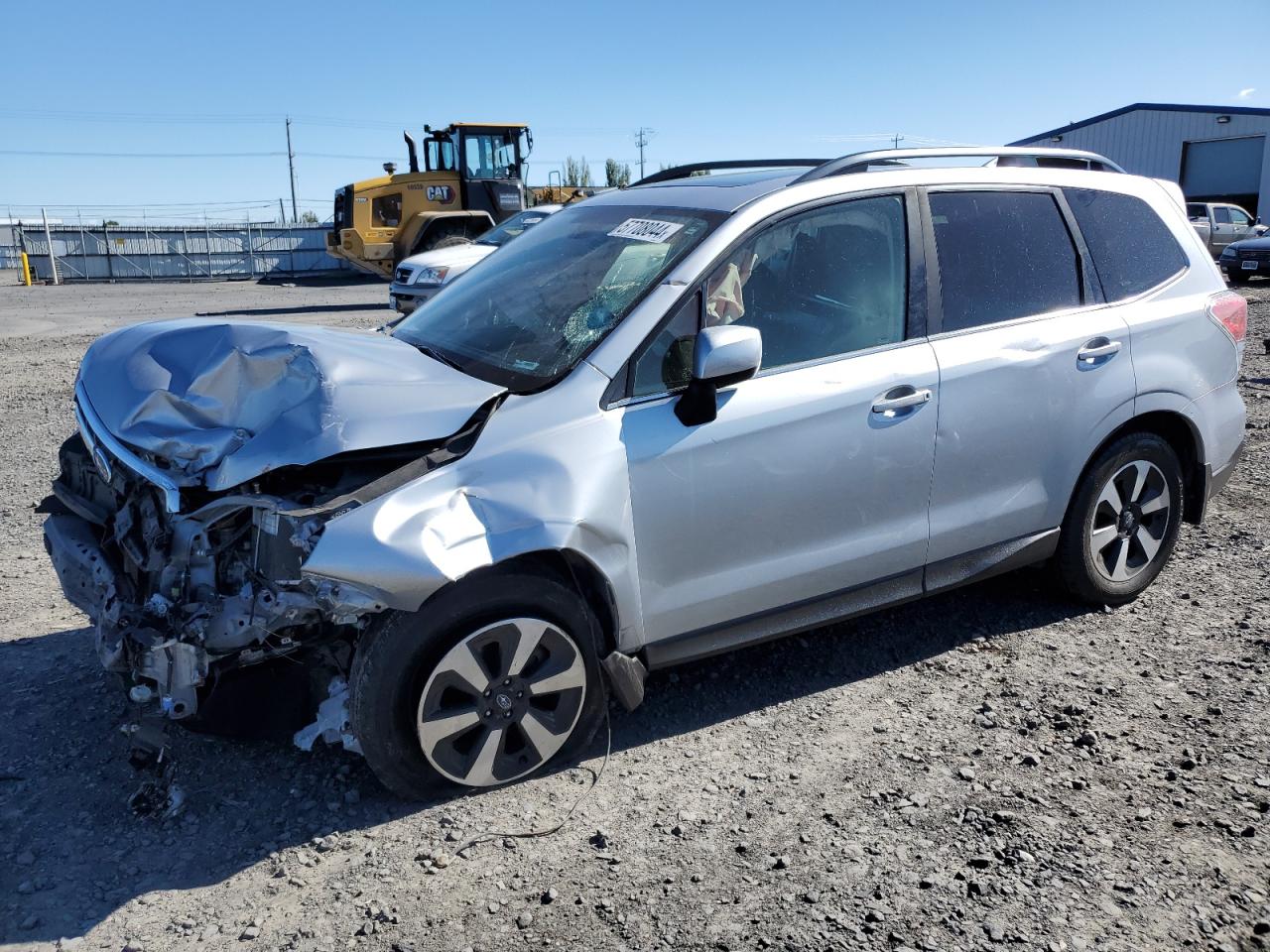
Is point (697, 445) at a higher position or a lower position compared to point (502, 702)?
higher

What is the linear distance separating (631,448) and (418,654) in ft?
3.02

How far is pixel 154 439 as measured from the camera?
3.14 meters

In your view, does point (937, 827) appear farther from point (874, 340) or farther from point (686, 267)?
point (686, 267)

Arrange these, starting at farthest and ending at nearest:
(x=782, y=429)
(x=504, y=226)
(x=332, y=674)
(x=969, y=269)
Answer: (x=504, y=226)
(x=969, y=269)
(x=782, y=429)
(x=332, y=674)

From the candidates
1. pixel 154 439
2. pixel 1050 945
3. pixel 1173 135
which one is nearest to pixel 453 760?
pixel 154 439

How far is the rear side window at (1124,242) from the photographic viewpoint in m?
4.34

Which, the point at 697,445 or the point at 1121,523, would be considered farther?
the point at 1121,523

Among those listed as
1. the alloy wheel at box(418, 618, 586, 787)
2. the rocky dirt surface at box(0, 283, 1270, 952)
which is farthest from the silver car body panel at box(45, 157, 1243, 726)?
the rocky dirt surface at box(0, 283, 1270, 952)

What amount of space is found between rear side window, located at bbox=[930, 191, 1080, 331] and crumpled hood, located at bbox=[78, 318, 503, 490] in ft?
6.30

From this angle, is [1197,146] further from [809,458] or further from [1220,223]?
[809,458]

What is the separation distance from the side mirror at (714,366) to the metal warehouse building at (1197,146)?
3796 cm

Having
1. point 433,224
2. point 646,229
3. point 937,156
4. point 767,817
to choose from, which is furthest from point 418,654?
point 433,224

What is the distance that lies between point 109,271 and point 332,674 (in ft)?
120

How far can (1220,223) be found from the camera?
2419 cm
